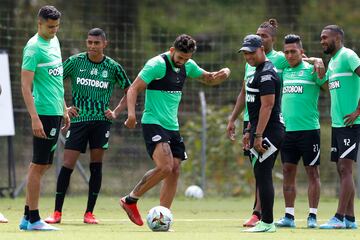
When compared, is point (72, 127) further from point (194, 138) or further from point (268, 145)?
point (194, 138)

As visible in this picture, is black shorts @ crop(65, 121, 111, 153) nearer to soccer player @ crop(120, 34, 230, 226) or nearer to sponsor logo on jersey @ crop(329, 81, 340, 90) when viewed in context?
soccer player @ crop(120, 34, 230, 226)

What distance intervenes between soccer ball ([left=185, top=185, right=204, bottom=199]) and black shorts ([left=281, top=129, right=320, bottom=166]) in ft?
21.6

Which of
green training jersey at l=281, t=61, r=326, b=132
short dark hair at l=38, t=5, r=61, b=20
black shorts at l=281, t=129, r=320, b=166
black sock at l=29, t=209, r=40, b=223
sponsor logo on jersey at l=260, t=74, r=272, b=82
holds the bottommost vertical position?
black sock at l=29, t=209, r=40, b=223

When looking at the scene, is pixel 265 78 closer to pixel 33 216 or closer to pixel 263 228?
pixel 263 228

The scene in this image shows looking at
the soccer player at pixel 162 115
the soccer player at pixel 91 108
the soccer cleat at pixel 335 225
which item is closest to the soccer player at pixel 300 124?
the soccer cleat at pixel 335 225

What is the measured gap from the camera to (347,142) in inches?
498

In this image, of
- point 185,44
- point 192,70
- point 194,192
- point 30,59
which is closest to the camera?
point 30,59

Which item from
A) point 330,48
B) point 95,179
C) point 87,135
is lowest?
point 95,179

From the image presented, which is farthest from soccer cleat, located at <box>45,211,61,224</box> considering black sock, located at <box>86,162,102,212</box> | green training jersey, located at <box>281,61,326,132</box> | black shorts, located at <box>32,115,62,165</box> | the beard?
the beard

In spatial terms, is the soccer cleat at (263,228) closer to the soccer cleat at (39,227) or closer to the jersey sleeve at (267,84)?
the jersey sleeve at (267,84)

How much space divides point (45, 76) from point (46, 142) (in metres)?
0.72

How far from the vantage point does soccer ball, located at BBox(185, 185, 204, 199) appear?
65.5 feet

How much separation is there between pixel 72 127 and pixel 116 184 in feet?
22.2

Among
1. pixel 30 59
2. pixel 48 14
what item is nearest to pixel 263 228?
pixel 30 59
